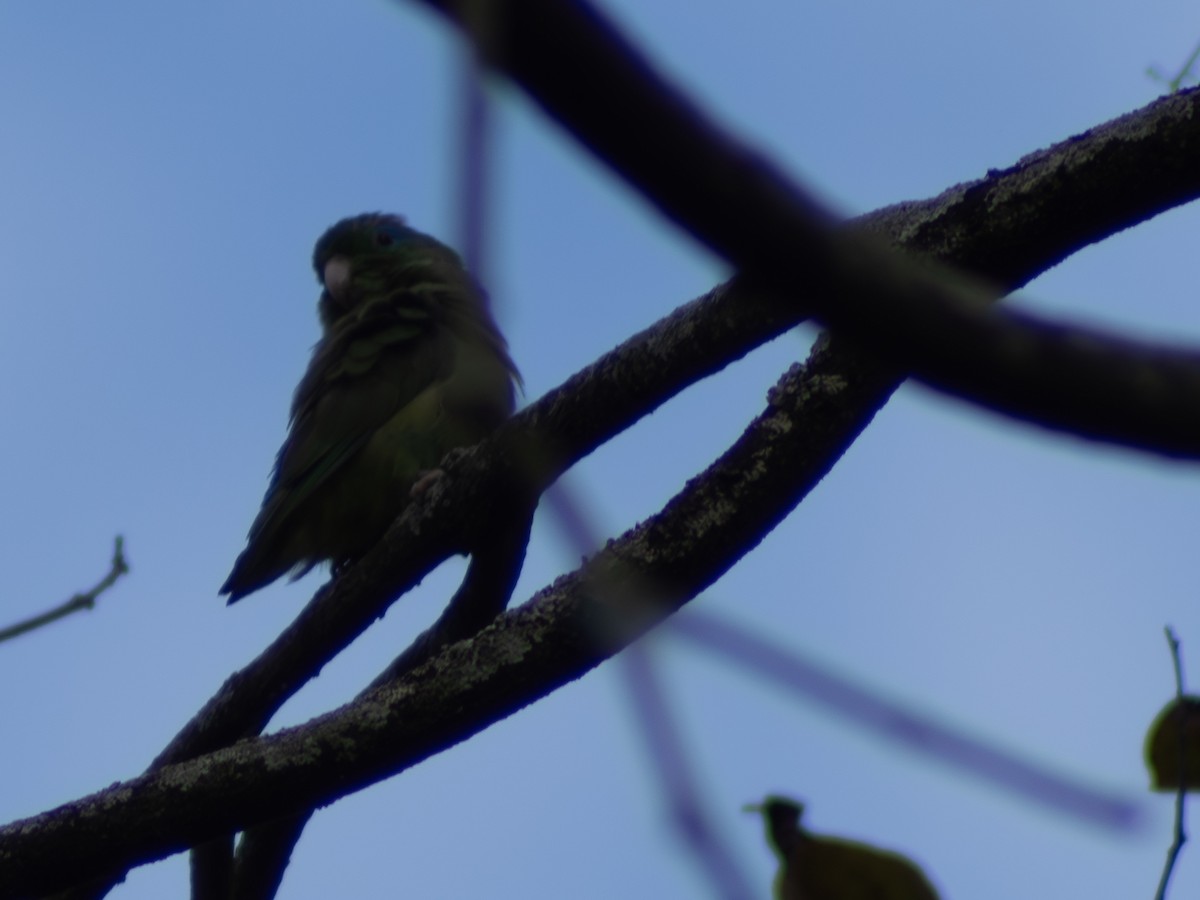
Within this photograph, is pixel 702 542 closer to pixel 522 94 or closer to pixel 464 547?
pixel 464 547

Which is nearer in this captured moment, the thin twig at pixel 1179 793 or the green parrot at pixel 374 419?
the thin twig at pixel 1179 793

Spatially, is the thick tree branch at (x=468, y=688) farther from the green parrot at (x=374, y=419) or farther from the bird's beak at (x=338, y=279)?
the bird's beak at (x=338, y=279)

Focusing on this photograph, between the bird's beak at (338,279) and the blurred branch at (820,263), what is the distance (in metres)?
4.72

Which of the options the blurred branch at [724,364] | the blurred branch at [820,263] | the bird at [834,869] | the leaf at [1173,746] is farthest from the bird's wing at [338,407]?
the blurred branch at [820,263]

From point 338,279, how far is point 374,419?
117cm

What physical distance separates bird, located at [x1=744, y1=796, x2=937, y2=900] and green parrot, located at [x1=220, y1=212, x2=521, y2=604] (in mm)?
2314

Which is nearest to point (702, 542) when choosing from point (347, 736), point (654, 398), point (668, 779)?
point (654, 398)

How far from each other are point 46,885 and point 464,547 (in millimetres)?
963

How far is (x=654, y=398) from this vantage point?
8.46 feet

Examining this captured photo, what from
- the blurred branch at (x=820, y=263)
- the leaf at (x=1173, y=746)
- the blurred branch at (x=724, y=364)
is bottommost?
the blurred branch at (x=820, y=263)

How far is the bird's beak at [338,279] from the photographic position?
17.7ft

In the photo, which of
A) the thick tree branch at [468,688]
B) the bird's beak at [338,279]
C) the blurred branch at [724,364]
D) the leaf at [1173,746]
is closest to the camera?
the leaf at [1173,746]

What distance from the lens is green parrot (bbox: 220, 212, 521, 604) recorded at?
4.31 metres

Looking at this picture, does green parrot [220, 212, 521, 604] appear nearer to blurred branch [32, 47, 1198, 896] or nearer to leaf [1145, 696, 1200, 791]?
blurred branch [32, 47, 1198, 896]
